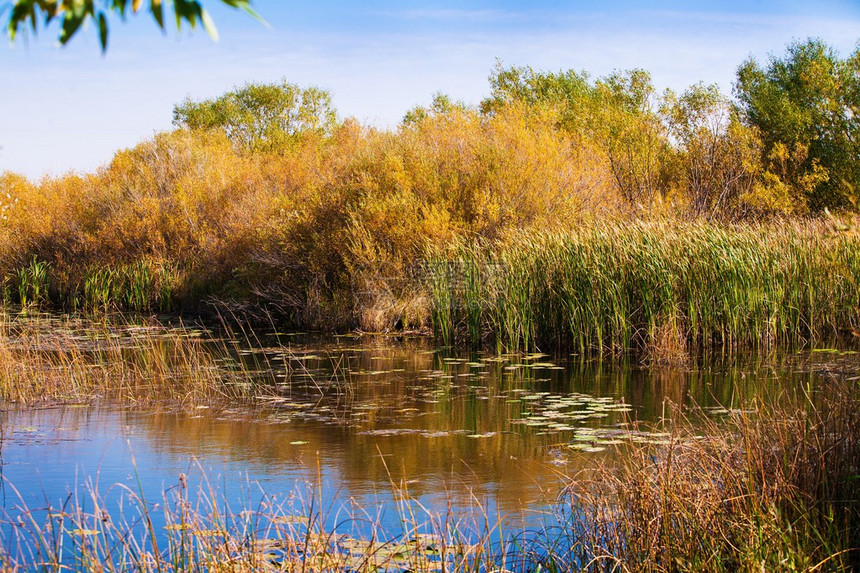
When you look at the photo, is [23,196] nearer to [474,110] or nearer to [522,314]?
[474,110]

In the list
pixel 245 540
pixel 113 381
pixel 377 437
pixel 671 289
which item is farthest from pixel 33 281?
pixel 245 540

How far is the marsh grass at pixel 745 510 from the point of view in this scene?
4.12 metres

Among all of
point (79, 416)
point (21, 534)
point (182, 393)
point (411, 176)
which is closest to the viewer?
point (21, 534)

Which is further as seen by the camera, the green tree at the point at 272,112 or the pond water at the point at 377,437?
the green tree at the point at 272,112

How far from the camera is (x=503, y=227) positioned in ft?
62.3

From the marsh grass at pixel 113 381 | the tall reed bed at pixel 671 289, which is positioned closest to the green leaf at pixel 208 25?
the marsh grass at pixel 113 381

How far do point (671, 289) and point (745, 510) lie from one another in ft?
30.2

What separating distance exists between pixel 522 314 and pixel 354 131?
15638mm

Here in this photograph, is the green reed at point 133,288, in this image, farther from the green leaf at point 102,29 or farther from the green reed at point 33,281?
the green leaf at point 102,29

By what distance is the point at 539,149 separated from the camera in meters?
20.3

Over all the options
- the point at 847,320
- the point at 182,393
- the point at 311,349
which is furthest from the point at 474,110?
the point at 182,393

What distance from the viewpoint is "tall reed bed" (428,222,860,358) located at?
13.5 meters

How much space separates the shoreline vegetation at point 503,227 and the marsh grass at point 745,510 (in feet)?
3.82

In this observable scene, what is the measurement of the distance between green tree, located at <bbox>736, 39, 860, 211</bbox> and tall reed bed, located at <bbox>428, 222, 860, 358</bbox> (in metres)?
18.1
